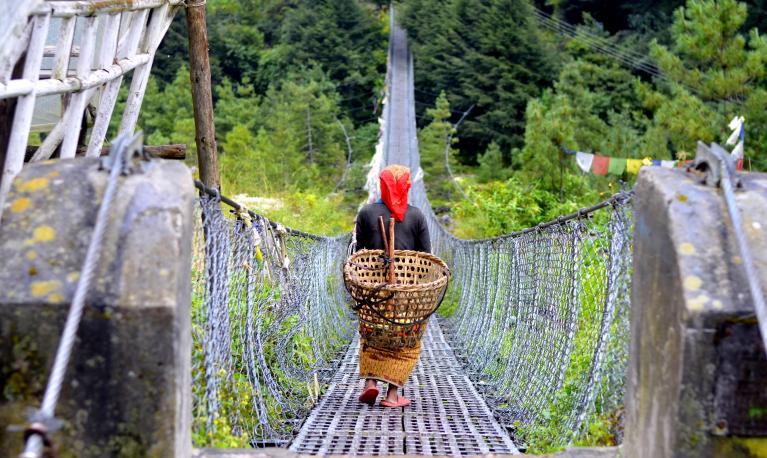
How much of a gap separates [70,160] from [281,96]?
23411 mm

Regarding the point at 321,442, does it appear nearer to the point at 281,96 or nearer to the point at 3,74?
the point at 3,74

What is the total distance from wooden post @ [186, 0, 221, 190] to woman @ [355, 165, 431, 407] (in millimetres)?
1578

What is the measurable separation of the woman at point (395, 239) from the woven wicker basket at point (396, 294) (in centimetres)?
5

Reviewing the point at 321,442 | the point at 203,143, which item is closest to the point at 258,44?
the point at 203,143

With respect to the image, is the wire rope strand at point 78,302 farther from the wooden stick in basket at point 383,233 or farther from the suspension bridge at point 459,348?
the wooden stick in basket at point 383,233


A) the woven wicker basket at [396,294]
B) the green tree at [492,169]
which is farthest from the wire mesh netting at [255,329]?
the green tree at [492,169]

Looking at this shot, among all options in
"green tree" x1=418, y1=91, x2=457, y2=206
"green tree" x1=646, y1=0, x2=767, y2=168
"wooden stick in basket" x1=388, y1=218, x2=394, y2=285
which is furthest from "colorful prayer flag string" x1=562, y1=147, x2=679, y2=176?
"wooden stick in basket" x1=388, y1=218, x2=394, y2=285

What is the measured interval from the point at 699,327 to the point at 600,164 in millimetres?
11736

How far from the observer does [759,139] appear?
460 inches

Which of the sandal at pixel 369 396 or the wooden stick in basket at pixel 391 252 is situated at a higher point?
the wooden stick in basket at pixel 391 252

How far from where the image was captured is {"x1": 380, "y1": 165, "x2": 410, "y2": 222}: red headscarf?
11.8 feet

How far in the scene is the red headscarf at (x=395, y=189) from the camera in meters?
3.61

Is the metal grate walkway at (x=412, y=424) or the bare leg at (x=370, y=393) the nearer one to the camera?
the metal grate walkway at (x=412, y=424)

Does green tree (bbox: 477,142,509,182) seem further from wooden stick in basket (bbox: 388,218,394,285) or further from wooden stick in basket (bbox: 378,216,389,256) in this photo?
wooden stick in basket (bbox: 388,218,394,285)
